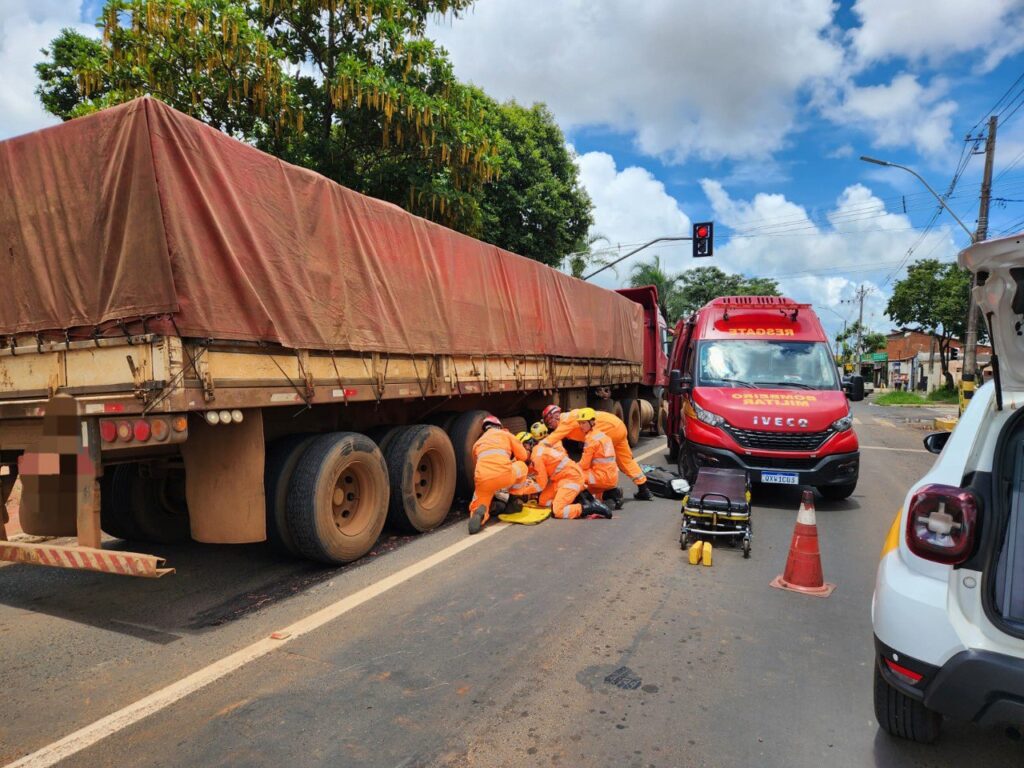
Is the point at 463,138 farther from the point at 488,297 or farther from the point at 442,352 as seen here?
the point at 442,352

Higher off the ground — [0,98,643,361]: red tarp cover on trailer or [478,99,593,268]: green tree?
[478,99,593,268]: green tree

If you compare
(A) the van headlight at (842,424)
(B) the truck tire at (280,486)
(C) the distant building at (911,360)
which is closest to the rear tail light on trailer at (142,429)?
(B) the truck tire at (280,486)

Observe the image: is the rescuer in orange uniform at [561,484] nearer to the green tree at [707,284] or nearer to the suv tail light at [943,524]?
the suv tail light at [943,524]

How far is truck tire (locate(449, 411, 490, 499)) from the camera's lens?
7.05 m

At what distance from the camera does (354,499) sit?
17.8ft

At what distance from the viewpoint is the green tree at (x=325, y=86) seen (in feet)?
29.3

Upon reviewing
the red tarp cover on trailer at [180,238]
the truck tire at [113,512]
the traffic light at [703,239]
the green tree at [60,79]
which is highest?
the green tree at [60,79]

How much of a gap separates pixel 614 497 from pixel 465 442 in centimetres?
184

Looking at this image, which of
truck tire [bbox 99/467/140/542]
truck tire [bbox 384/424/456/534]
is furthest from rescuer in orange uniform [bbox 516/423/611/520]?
truck tire [bbox 99/467/140/542]

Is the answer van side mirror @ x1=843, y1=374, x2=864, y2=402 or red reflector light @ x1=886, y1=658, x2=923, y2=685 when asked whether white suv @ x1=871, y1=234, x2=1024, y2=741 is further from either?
van side mirror @ x1=843, y1=374, x2=864, y2=402

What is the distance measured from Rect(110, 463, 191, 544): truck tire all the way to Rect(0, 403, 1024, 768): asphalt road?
0.43 m

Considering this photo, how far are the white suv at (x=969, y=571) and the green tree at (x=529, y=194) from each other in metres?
14.4

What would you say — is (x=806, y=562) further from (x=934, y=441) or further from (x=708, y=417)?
(x=708, y=417)

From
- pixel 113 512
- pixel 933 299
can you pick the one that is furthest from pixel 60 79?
pixel 933 299
